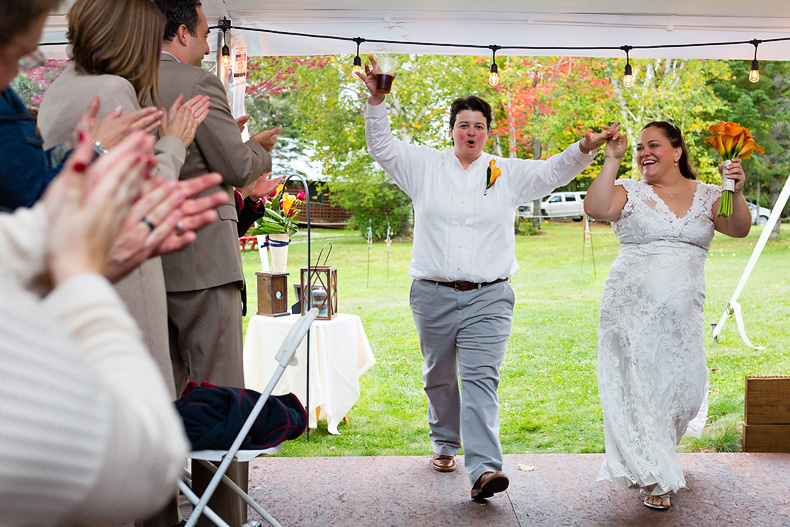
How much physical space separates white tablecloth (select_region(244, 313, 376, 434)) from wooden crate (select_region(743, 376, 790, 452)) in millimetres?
2218

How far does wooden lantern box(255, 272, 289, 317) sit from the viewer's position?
443 cm

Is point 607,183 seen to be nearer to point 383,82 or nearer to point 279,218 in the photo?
point 383,82

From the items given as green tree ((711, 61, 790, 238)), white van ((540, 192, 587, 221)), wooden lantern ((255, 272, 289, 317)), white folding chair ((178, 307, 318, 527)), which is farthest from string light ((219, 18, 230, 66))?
white van ((540, 192, 587, 221))

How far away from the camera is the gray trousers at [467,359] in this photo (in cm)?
341

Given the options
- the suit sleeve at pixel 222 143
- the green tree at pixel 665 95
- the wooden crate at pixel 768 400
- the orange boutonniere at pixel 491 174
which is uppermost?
the green tree at pixel 665 95

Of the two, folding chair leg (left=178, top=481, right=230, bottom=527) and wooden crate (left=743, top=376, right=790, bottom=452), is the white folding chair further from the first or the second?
wooden crate (left=743, top=376, right=790, bottom=452)

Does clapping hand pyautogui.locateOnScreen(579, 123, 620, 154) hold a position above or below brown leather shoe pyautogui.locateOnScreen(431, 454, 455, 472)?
above

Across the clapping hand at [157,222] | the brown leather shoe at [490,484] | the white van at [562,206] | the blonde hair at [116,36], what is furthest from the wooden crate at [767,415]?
the white van at [562,206]

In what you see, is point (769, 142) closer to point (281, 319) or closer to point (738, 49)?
Answer: point (738, 49)

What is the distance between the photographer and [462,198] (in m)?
3.65

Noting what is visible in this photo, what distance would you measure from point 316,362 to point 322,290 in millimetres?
427

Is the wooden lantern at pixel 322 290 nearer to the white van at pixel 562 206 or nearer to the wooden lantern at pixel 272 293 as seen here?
the wooden lantern at pixel 272 293

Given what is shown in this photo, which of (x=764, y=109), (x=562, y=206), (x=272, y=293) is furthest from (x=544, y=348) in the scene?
(x=764, y=109)

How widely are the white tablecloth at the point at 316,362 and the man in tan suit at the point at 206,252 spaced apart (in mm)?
1703
